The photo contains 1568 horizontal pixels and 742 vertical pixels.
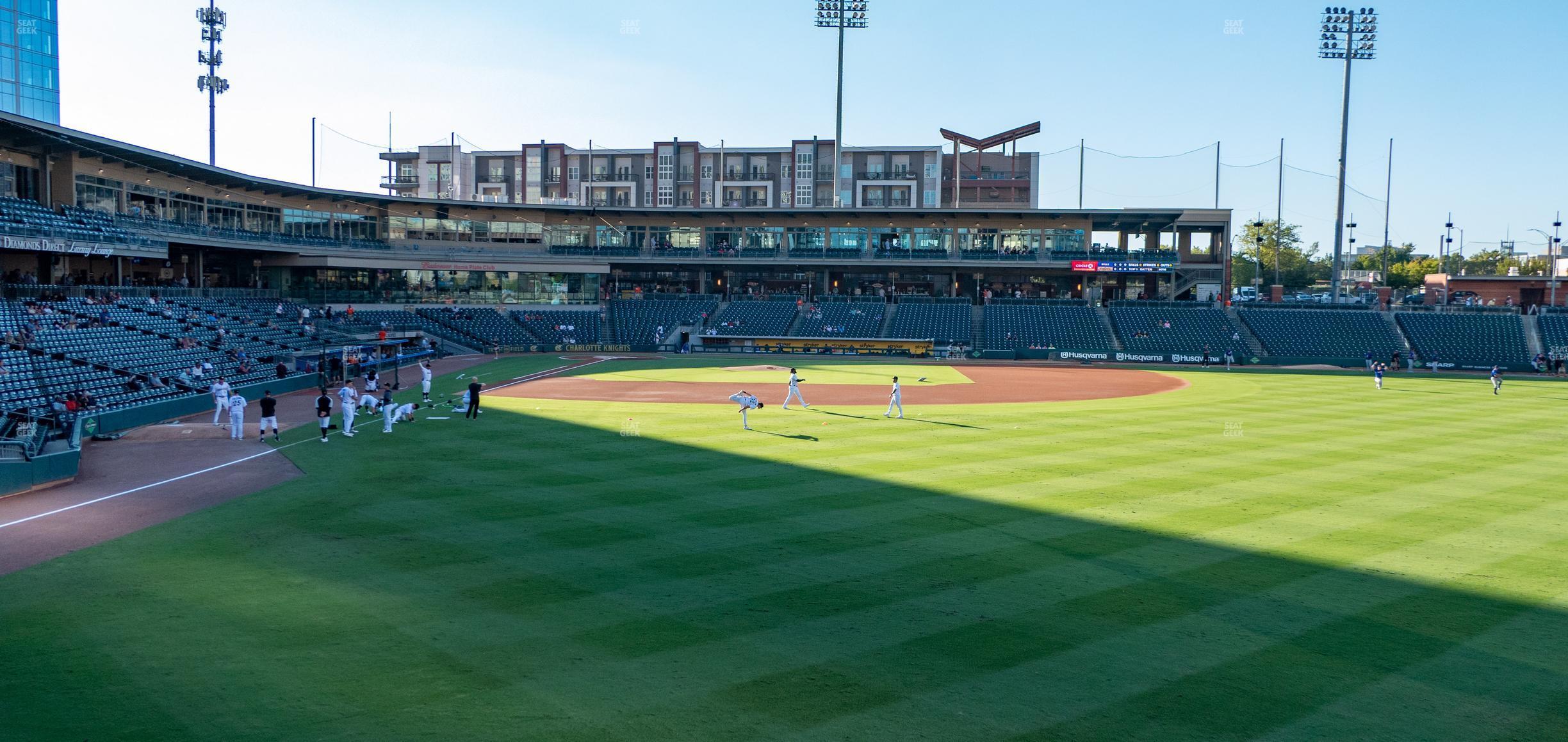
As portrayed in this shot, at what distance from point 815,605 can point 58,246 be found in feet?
146

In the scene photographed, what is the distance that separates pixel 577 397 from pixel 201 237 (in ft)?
105

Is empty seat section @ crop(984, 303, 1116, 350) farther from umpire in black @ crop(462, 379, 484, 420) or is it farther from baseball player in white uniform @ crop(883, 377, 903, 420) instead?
umpire in black @ crop(462, 379, 484, 420)

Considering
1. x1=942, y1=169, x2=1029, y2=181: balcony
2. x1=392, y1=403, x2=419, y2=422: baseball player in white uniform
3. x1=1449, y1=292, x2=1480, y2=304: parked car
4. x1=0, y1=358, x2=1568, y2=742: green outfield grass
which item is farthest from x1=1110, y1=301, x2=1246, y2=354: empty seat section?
x1=392, y1=403, x2=419, y2=422: baseball player in white uniform

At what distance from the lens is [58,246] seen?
40.8 meters

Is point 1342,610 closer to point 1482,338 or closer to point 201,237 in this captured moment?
point 201,237

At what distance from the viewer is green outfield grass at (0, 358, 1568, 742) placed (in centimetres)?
920

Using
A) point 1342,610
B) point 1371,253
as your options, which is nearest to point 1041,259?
point 1342,610

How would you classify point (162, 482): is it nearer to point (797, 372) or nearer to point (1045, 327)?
point (797, 372)

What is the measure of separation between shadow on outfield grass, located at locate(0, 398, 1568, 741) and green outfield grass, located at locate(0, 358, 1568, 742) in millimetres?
55

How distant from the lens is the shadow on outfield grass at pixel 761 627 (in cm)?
913

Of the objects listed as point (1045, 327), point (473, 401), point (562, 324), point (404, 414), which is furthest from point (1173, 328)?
point (404, 414)

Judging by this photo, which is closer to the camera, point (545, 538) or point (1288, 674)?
point (1288, 674)

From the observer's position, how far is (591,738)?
8586 mm

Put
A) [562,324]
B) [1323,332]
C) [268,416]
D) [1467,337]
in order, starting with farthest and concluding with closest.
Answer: [562,324] < [1323,332] < [1467,337] < [268,416]
